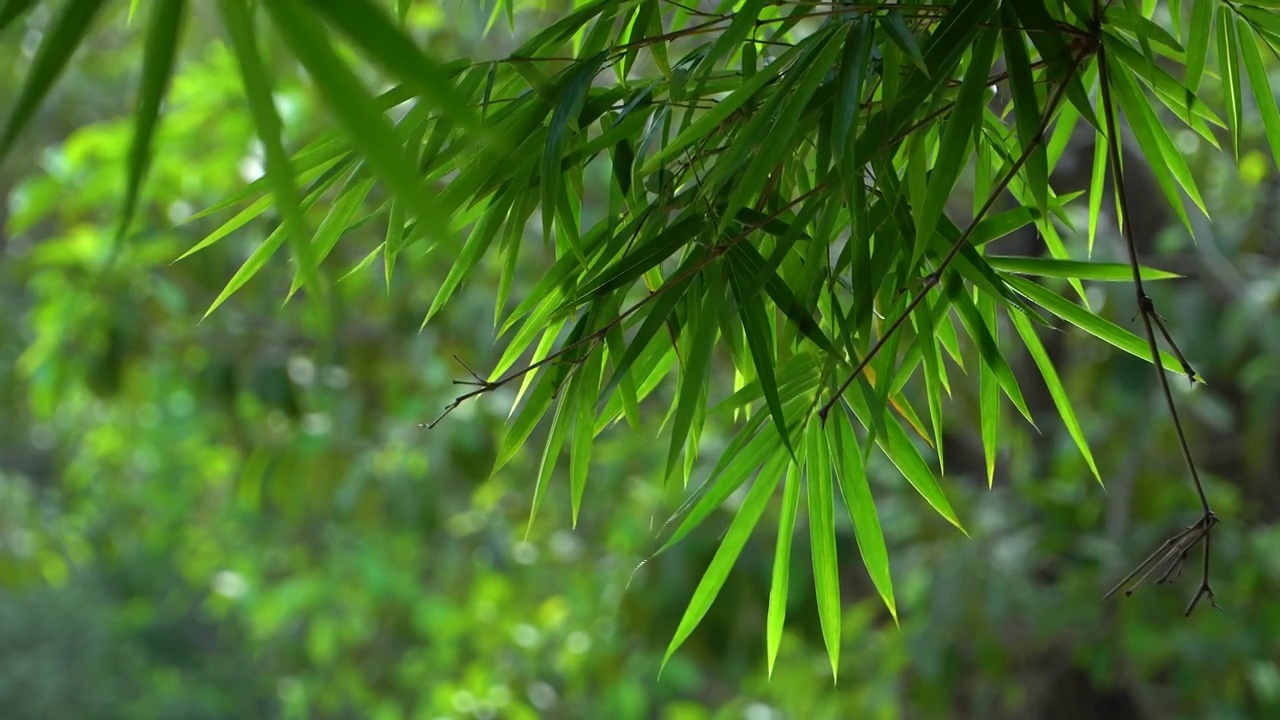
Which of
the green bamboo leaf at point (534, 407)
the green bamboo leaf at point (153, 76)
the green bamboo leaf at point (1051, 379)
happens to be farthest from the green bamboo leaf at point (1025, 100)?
the green bamboo leaf at point (153, 76)

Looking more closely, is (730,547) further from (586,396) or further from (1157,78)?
(1157,78)

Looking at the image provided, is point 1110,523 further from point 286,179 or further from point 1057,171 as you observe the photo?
point 286,179

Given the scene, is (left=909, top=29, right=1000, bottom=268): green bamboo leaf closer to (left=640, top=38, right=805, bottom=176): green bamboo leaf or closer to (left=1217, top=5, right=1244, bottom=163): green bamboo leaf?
(left=640, top=38, right=805, bottom=176): green bamboo leaf

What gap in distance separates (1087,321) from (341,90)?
442 millimetres

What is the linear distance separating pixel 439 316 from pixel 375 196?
224mm

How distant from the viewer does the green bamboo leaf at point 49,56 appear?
11.3 inches

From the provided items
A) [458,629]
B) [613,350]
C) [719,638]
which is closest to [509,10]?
[613,350]

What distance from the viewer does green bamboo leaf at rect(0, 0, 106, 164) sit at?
286mm

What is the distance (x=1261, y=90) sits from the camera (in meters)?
0.70

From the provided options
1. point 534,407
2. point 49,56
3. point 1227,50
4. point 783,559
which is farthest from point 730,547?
point 49,56

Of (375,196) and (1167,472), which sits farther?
(375,196)

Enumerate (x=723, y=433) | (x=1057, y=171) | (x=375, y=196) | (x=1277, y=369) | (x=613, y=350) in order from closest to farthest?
→ (x=613, y=350) → (x=1277, y=369) → (x=1057, y=171) → (x=375, y=196) → (x=723, y=433)

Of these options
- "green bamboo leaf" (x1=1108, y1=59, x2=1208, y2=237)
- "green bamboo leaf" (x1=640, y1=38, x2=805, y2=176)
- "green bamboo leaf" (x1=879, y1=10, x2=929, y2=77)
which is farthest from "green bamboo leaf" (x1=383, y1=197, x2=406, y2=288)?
"green bamboo leaf" (x1=1108, y1=59, x2=1208, y2=237)

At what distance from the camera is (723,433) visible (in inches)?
101
